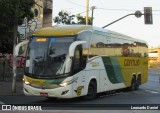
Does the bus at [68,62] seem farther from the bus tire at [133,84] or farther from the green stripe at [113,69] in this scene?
the bus tire at [133,84]

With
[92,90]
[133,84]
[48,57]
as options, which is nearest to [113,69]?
[92,90]

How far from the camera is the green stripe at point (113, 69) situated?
18.4 metres

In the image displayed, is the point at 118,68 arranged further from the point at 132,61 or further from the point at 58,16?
the point at 58,16

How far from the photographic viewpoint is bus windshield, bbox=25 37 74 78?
49.2 feet

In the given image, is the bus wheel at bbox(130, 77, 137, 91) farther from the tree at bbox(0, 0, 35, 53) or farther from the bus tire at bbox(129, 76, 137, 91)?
the tree at bbox(0, 0, 35, 53)

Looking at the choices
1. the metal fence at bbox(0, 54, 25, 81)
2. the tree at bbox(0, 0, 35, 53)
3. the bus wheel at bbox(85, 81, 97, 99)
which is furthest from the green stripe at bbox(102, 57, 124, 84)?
the metal fence at bbox(0, 54, 25, 81)

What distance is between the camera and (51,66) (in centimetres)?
1508

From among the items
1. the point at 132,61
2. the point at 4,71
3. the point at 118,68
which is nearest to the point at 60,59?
the point at 118,68

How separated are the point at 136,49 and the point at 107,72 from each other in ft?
15.7

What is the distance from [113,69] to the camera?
1917cm

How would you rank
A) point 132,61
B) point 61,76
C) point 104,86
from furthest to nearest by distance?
point 132,61 → point 104,86 → point 61,76

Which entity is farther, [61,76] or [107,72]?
[107,72]

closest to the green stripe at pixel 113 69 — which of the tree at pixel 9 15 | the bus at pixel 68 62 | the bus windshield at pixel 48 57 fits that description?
the bus at pixel 68 62

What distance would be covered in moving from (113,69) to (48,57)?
487 centimetres
